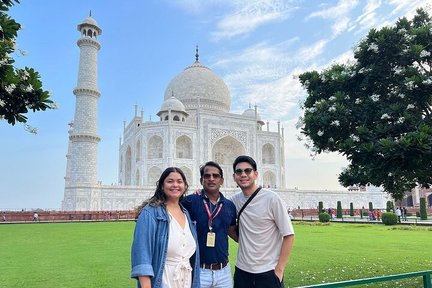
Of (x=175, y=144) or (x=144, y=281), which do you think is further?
(x=175, y=144)

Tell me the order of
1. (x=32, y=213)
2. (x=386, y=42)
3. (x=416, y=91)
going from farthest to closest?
(x=32, y=213), (x=386, y=42), (x=416, y=91)

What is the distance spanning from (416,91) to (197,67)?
117 feet

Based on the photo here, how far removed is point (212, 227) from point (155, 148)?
3103 cm

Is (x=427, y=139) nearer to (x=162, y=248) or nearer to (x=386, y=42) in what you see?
(x=386, y=42)

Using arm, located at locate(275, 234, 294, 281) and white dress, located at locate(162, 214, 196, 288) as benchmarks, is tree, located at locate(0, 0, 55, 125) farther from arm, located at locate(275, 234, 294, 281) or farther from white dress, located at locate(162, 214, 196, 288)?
arm, located at locate(275, 234, 294, 281)

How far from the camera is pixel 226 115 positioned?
114ft

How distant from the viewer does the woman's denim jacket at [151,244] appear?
205 centimetres

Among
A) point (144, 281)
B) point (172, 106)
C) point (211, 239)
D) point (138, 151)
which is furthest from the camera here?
point (138, 151)

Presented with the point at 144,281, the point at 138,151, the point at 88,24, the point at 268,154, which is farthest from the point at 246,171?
the point at 268,154

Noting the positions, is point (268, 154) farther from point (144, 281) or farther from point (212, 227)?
point (144, 281)

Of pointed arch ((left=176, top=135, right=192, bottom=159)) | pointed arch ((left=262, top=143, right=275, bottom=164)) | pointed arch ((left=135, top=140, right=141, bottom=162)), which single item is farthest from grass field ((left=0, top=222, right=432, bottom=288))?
pointed arch ((left=262, top=143, right=275, bottom=164))

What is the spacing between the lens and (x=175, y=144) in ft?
104

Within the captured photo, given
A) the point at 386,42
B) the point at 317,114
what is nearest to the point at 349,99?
the point at 317,114

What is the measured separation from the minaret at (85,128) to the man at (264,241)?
2352cm
